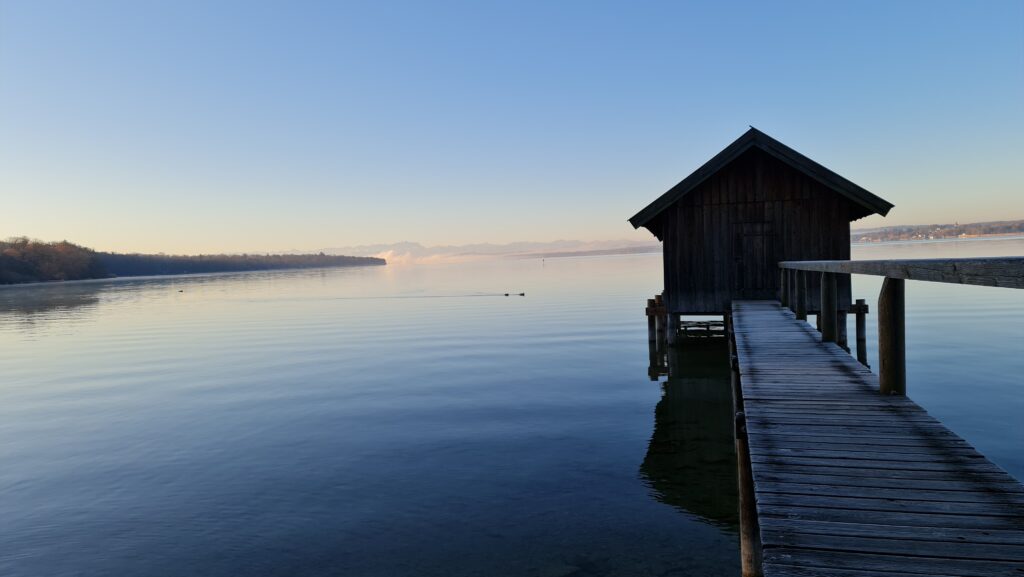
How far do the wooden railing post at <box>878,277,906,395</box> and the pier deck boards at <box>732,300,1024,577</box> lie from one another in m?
0.29

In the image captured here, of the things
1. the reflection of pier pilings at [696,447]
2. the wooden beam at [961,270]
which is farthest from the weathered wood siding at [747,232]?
the wooden beam at [961,270]

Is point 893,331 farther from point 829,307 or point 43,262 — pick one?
point 43,262

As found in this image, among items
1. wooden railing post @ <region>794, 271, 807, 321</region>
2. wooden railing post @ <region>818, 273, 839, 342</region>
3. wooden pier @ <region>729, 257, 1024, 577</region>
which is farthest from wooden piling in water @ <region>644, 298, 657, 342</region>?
wooden pier @ <region>729, 257, 1024, 577</region>

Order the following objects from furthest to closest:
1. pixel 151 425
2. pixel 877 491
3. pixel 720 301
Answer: pixel 720 301 → pixel 151 425 → pixel 877 491

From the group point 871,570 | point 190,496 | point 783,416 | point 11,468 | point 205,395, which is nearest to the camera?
point 871,570

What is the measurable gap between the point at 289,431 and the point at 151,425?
343 cm

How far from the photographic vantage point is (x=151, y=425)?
43.5 ft

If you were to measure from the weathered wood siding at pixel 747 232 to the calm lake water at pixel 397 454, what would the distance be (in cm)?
270

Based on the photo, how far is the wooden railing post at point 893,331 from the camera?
579cm

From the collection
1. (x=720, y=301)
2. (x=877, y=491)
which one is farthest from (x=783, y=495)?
(x=720, y=301)

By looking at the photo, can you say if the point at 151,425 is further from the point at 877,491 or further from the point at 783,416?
the point at 877,491

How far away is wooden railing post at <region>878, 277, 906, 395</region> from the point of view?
5789 millimetres

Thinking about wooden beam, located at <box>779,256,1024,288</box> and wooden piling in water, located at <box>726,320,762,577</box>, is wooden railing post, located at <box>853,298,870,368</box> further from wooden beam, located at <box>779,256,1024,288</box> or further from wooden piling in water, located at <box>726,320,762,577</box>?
wooden piling in water, located at <box>726,320,762,577</box>

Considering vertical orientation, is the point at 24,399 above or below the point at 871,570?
below
